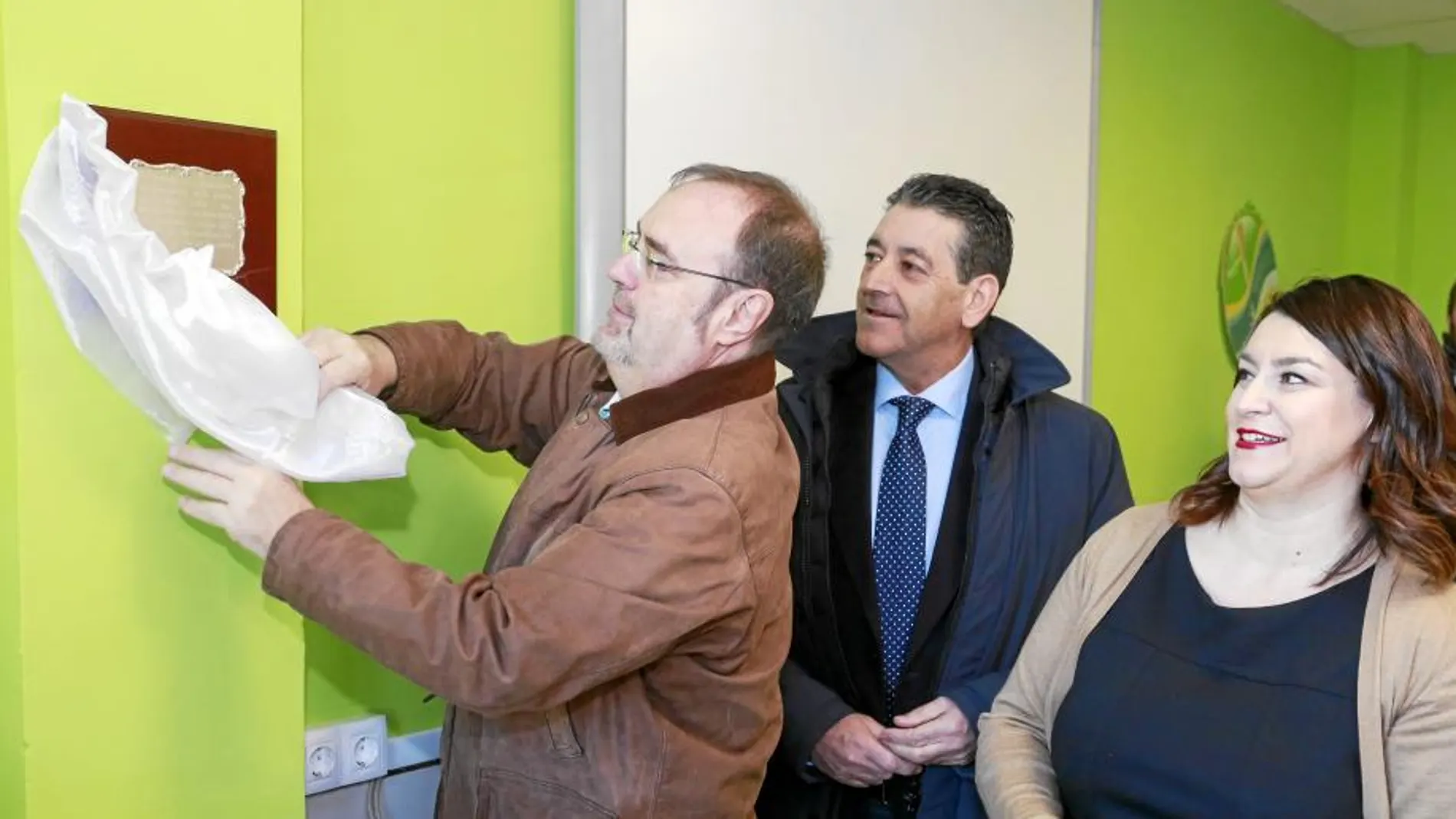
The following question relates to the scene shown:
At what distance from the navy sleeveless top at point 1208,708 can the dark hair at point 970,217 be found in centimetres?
69

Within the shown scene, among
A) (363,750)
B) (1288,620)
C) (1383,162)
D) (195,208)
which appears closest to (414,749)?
(363,750)

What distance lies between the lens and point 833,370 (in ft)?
7.02

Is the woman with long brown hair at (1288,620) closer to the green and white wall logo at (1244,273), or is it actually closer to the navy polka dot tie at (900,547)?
the navy polka dot tie at (900,547)

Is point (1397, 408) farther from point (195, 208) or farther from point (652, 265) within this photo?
point (195, 208)

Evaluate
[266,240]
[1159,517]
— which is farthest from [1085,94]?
[266,240]

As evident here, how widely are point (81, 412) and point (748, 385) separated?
728 mm

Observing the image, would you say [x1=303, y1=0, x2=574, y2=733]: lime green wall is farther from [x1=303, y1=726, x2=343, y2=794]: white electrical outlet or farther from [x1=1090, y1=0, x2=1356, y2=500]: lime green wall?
[x1=1090, y1=0, x2=1356, y2=500]: lime green wall

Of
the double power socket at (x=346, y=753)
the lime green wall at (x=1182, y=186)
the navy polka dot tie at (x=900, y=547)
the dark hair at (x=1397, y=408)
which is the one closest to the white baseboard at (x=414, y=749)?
the double power socket at (x=346, y=753)

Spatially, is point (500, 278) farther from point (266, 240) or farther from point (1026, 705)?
point (1026, 705)

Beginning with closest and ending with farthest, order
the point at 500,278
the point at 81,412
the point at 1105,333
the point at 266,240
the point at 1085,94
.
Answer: the point at 81,412 → the point at 266,240 → the point at 500,278 → the point at 1085,94 → the point at 1105,333

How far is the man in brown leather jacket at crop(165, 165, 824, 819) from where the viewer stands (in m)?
1.23

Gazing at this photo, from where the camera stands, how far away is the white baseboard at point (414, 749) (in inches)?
73.4

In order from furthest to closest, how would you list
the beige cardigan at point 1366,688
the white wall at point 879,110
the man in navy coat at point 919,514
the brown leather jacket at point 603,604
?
1. the white wall at point 879,110
2. the man in navy coat at point 919,514
3. the beige cardigan at point 1366,688
4. the brown leather jacket at point 603,604

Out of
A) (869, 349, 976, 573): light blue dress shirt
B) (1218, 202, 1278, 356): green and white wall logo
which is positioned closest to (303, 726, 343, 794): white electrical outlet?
(869, 349, 976, 573): light blue dress shirt
